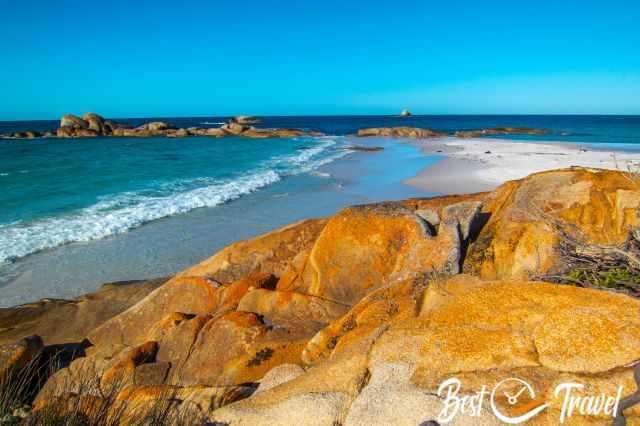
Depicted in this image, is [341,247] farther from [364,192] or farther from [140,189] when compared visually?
[140,189]

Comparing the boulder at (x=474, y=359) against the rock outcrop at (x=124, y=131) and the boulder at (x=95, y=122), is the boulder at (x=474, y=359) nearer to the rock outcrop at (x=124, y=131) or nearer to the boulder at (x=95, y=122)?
the rock outcrop at (x=124, y=131)

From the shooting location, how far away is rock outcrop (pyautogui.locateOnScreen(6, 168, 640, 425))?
7.25ft

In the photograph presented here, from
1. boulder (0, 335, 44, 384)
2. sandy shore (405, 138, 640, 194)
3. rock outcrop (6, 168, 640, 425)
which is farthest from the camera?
sandy shore (405, 138, 640, 194)

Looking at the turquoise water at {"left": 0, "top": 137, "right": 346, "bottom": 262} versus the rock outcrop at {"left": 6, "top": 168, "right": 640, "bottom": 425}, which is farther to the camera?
the turquoise water at {"left": 0, "top": 137, "right": 346, "bottom": 262}

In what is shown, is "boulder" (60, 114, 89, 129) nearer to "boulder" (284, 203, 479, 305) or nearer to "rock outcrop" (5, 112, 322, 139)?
"rock outcrop" (5, 112, 322, 139)

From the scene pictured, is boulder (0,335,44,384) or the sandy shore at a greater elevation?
the sandy shore

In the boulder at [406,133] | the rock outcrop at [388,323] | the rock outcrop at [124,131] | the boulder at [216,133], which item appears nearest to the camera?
the rock outcrop at [388,323]

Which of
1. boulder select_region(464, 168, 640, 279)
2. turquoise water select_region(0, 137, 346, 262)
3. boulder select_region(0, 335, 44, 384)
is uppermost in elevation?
boulder select_region(464, 168, 640, 279)

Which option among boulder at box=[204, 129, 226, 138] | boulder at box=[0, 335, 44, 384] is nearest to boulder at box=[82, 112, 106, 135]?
boulder at box=[204, 129, 226, 138]

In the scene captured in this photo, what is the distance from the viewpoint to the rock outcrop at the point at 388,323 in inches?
87.0

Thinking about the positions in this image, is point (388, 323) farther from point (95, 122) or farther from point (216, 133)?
point (95, 122)

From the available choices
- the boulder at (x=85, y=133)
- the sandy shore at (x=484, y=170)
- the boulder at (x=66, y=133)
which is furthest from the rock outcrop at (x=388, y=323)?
the boulder at (x=85, y=133)

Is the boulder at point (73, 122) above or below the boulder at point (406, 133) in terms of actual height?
above

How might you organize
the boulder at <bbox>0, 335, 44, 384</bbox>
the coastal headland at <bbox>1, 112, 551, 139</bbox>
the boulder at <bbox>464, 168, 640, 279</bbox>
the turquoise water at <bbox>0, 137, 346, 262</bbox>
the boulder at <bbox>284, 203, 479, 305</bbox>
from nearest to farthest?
the boulder at <bbox>464, 168, 640, 279</bbox>, the boulder at <bbox>284, 203, 479, 305</bbox>, the boulder at <bbox>0, 335, 44, 384</bbox>, the turquoise water at <bbox>0, 137, 346, 262</bbox>, the coastal headland at <bbox>1, 112, 551, 139</bbox>
